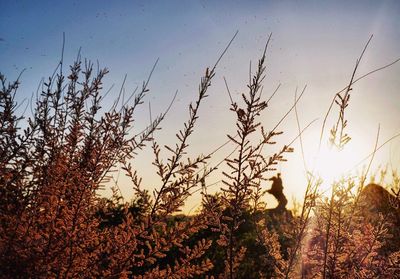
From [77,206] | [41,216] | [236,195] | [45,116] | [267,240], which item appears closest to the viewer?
[236,195]

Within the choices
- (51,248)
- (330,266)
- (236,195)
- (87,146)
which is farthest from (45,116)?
(330,266)

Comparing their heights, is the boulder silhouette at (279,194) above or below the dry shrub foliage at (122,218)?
above

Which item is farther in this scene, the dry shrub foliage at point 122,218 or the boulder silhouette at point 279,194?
the boulder silhouette at point 279,194

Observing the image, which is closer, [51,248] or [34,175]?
[51,248]

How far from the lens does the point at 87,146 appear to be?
311 cm

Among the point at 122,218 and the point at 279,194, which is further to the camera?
the point at 279,194

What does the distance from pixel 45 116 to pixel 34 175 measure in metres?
0.72

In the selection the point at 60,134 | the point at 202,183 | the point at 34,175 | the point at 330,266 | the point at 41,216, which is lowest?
the point at 330,266

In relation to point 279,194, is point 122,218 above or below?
below

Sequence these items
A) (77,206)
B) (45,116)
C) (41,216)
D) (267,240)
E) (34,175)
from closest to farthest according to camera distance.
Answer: (77,206) < (41,216) < (267,240) < (34,175) < (45,116)

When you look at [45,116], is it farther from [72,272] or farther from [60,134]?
[72,272]

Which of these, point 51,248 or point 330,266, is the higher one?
point 51,248

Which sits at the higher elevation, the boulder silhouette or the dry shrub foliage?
the boulder silhouette

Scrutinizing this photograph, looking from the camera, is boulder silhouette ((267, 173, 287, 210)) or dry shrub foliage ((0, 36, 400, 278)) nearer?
dry shrub foliage ((0, 36, 400, 278))
